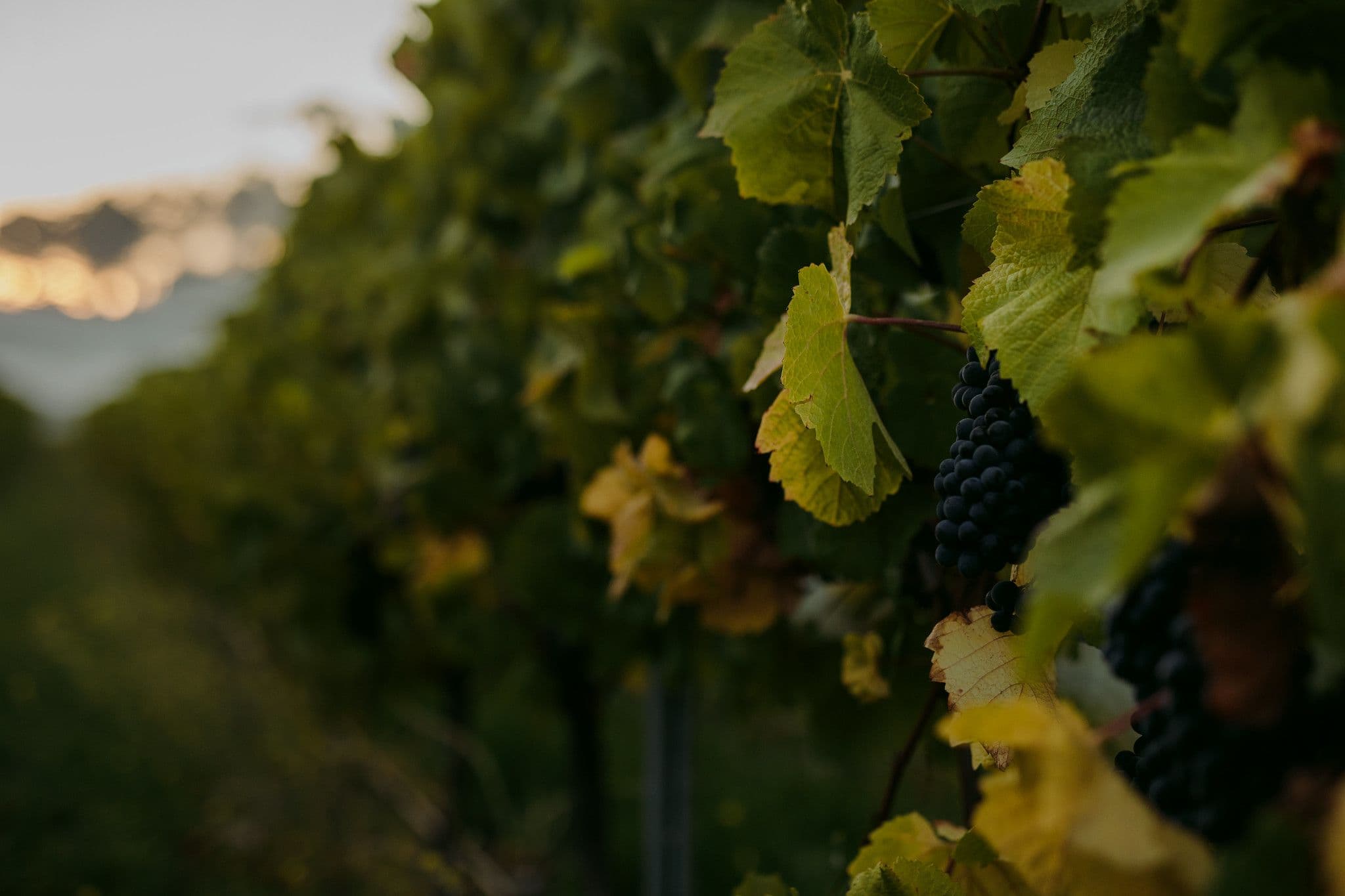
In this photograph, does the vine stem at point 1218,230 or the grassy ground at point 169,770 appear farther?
the grassy ground at point 169,770

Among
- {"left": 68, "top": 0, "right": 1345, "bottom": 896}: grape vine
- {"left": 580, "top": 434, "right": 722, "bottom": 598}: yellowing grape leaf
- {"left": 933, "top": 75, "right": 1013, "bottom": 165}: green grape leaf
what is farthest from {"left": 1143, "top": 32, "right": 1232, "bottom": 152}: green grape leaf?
{"left": 580, "top": 434, "right": 722, "bottom": 598}: yellowing grape leaf

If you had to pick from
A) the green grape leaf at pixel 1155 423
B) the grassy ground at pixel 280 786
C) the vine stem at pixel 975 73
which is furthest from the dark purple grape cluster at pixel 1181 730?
the grassy ground at pixel 280 786

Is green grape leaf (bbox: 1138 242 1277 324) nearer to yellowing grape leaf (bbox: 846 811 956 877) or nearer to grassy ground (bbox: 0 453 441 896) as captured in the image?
yellowing grape leaf (bbox: 846 811 956 877)

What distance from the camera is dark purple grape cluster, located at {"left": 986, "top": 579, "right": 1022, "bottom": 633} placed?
0.87 meters

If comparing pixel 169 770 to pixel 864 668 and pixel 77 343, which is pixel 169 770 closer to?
pixel 864 668

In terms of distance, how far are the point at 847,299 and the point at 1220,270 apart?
323 millimetres

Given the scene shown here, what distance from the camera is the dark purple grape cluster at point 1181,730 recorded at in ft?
1.80

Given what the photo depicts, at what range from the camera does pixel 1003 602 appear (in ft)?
2.86

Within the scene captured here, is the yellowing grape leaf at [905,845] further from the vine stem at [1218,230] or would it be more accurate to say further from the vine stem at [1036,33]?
the vine stem at [1036,33]

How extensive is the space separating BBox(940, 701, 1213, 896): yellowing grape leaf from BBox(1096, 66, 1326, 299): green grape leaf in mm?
272

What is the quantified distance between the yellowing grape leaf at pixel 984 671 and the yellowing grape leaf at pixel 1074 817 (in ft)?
0.70

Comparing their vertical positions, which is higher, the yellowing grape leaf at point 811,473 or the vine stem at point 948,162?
the vine stem at point 948,162

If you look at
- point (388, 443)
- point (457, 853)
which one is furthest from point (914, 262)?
point (457, 853)

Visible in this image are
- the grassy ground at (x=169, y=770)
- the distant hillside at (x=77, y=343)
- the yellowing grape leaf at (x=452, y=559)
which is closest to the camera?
the yellowing grape leaf at (x=452, y=559)
